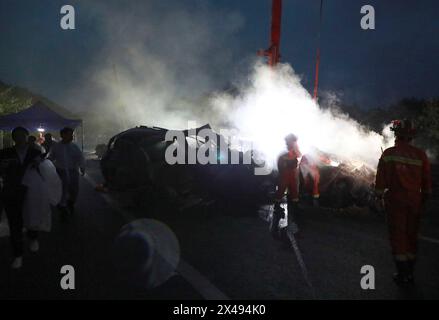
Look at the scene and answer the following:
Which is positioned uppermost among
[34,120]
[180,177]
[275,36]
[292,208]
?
[275,36]

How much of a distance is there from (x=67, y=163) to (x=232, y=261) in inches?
178

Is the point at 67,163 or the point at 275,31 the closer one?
the point at 67,163

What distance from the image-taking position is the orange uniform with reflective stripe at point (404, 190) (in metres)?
3.99

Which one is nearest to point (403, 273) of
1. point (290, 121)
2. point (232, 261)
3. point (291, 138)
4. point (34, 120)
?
point (232, 261)

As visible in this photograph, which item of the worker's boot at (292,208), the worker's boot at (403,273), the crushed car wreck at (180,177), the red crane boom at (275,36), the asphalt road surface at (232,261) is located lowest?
the asphalt road surface at (232,261)

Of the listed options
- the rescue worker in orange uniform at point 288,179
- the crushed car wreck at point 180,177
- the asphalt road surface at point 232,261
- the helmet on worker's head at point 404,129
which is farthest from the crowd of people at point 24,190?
the helmet on worker's head at point 404,129

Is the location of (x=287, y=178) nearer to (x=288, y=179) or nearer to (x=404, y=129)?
(x=288, y=179)

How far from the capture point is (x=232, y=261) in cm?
462

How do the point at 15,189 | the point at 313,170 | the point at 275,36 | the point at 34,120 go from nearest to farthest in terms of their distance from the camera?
the point at 15,189 < the point at 313,170 < the point at 275,36 < the point at 34,120

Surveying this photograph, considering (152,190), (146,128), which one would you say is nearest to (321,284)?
(152,190)

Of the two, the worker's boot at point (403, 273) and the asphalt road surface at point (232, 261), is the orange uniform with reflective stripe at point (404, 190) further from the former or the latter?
the asphalt road surface at point (232, 261)

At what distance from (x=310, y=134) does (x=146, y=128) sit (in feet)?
20.0

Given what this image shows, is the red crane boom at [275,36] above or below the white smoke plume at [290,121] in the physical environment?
above

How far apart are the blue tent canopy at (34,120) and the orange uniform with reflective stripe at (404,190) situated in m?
18.0
